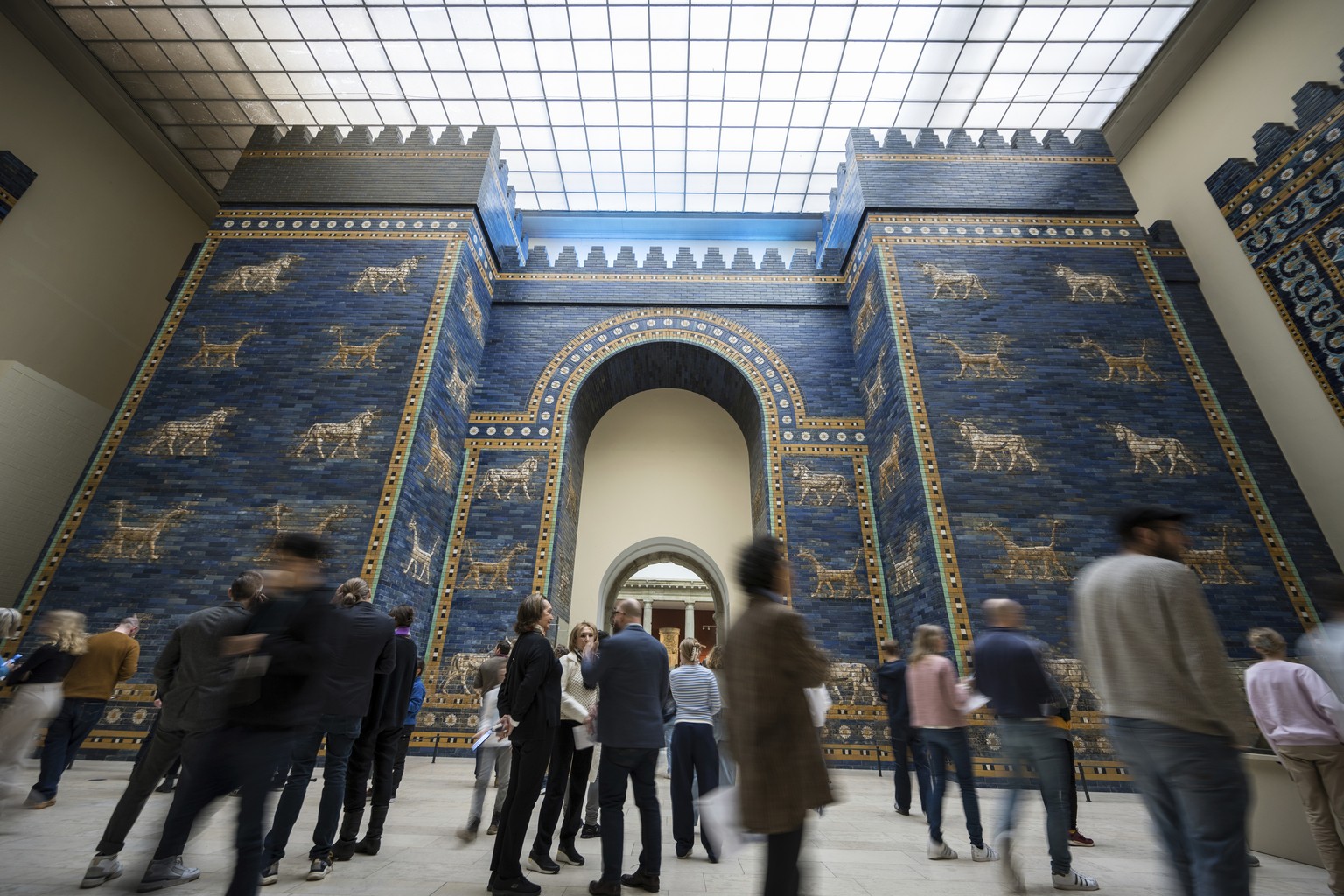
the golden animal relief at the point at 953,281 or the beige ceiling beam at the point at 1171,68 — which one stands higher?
the beige ceiling beam at the point at 1171,68

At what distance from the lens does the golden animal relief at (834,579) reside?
9.22 meters

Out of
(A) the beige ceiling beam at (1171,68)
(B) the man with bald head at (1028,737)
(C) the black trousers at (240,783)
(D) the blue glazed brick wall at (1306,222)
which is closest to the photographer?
(C) the black trousers at (240,783)

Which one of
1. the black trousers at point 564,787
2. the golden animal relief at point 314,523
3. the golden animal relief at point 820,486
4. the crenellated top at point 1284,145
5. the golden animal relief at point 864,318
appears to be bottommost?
the black trousers at point 564,787

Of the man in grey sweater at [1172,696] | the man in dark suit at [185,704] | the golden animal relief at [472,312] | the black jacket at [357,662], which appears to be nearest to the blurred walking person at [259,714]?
the man in dark suit at [185,704]

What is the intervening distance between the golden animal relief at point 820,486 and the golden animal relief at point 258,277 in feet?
29.1

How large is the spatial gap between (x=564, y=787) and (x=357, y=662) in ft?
4.62

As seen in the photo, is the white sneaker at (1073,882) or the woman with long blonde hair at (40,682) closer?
the white sneaker at (1073,882)

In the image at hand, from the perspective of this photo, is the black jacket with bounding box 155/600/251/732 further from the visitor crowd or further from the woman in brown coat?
the woman in brown coat

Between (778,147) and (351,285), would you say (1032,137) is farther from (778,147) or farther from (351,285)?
(351,285)

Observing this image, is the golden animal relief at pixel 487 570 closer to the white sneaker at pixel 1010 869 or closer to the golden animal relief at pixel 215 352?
the golden animal relief at pixel 215 352

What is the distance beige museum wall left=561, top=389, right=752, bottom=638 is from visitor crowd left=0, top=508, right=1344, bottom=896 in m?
6.90

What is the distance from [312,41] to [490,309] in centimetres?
525

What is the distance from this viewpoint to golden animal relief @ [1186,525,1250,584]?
24.7 feet

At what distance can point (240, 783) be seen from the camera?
227 cm
